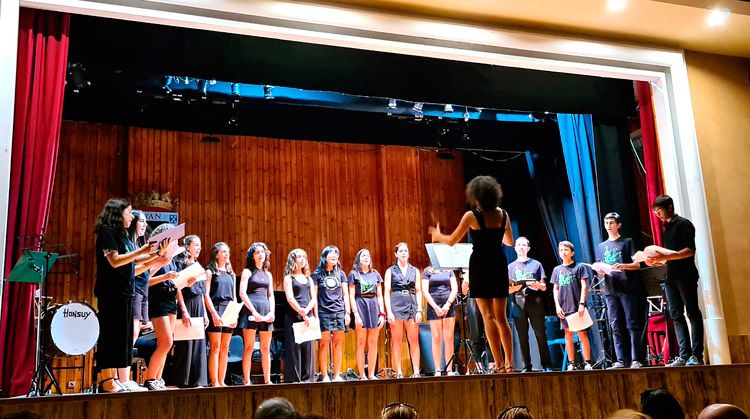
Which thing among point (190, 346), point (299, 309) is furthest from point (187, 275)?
point (299, 309)

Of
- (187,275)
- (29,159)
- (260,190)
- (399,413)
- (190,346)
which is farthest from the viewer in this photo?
(260,190)

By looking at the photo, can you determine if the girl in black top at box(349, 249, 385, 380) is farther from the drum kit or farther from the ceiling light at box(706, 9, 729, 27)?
the ceiling light at box(706, 9, 729, 27)

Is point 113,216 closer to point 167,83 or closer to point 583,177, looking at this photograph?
point 167,83

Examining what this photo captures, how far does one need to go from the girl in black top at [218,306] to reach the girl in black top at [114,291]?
5.02ft

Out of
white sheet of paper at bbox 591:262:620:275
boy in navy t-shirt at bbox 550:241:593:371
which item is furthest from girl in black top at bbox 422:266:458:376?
white sheet of paper at bbox 591:262:620:275

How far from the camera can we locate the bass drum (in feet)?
16.1

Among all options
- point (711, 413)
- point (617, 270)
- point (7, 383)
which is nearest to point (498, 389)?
point (711, 413)

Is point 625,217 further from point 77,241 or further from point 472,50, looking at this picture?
point 77,241

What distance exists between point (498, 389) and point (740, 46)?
5529mm

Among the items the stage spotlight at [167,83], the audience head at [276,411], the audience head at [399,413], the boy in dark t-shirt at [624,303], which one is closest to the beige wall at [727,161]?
the boy in dark t-shirt at [624,303]

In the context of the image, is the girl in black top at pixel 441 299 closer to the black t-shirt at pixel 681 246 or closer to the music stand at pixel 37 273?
the black t-shirt at pixel 681 246

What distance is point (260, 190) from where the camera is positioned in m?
10.1

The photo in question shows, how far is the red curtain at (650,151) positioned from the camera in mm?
7570

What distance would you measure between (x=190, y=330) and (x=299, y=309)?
1.31 metres
